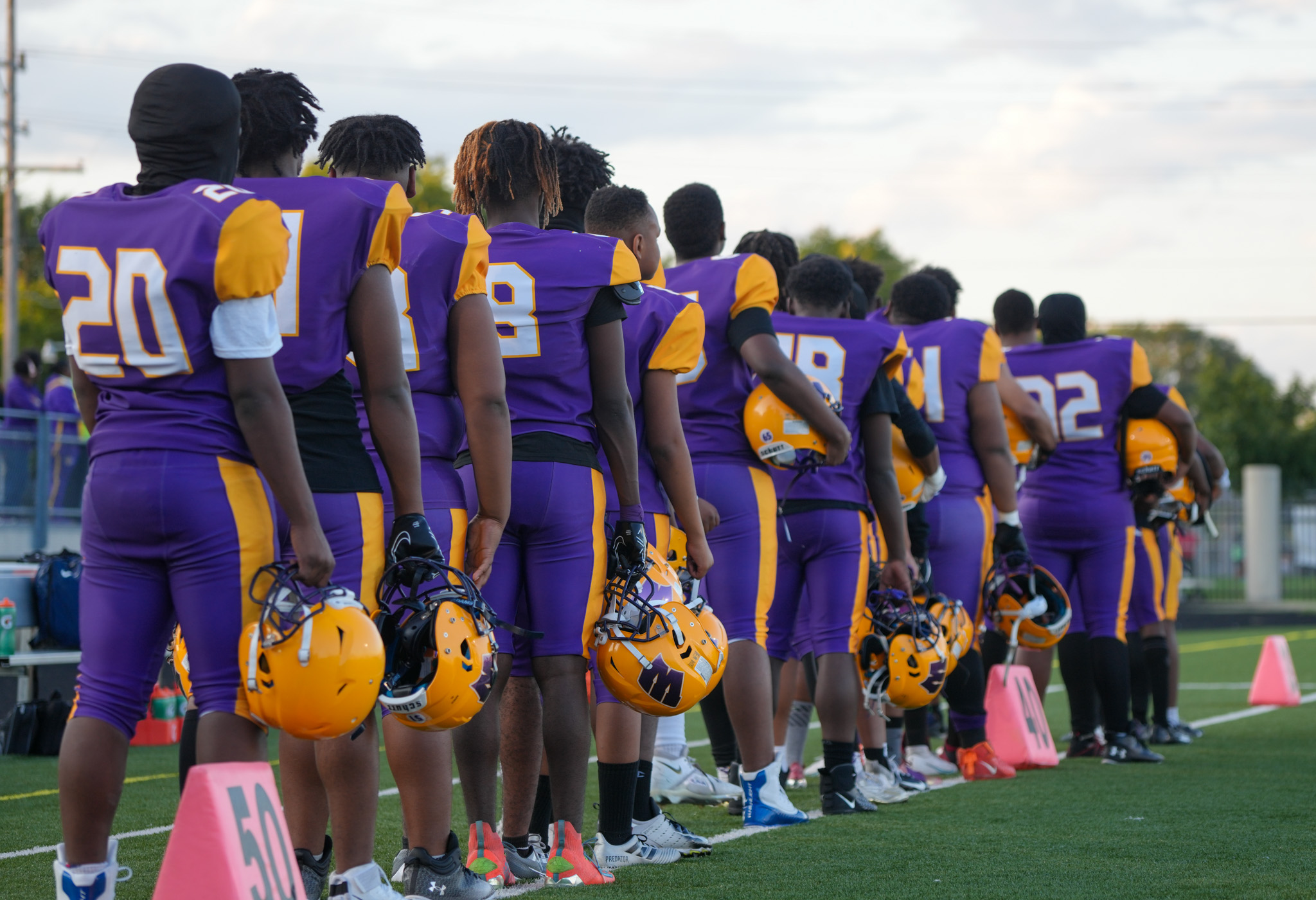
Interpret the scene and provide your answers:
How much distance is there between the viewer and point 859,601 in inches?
222

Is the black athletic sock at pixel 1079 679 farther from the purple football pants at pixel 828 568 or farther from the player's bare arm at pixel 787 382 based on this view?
the player's bare arm at pixel 787 382

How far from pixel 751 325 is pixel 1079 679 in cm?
319

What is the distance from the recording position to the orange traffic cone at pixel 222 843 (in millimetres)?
2742

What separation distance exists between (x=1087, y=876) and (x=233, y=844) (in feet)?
8.17

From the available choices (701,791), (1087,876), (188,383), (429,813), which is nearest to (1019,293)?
(701,791)

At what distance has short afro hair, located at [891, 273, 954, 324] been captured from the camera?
272 inches

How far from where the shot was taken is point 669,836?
178 inches

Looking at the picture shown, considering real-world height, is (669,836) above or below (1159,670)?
above

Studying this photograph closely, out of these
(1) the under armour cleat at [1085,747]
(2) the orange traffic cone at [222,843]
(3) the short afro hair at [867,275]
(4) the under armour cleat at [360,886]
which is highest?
(3) the short afro hair at [867,275]

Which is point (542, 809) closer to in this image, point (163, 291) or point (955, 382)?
point (163, 291)

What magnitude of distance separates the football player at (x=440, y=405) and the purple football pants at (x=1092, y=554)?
4.11 metres

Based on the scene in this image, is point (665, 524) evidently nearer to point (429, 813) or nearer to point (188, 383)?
point (429, 813)

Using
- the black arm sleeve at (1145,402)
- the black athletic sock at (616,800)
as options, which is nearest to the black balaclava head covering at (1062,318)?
the black arm sleeve at (1145,402)

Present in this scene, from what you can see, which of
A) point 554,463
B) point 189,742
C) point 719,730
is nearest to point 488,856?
point 554,463
